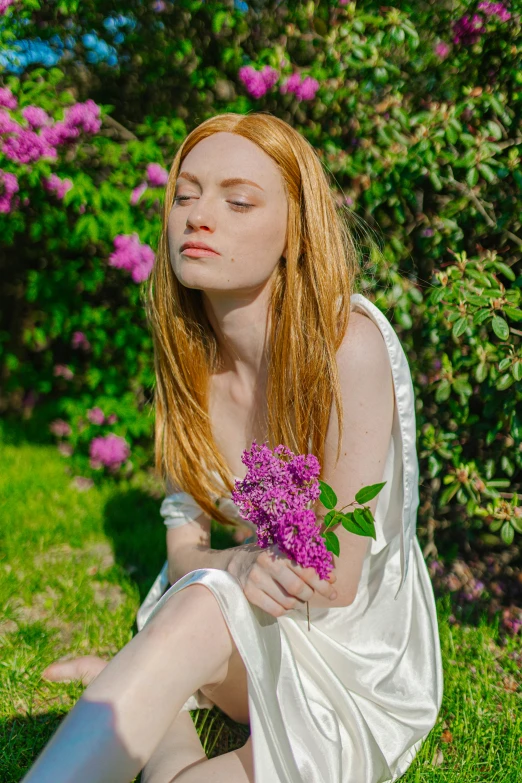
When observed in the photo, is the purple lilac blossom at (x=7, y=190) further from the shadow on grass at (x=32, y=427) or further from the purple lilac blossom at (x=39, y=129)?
the shadow on grass at (x=32, y=427)

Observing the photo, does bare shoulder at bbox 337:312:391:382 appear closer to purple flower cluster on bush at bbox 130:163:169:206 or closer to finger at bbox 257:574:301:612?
finger at bbox 257:574:301:612

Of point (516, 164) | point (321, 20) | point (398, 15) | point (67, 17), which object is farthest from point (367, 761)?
point (67, 17)

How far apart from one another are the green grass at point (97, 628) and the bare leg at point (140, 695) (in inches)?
26.6

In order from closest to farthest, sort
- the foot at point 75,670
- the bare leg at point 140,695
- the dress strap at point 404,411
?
the bare leg at point 140,695, the dress strap at point 404,411, the foot at point 75,670

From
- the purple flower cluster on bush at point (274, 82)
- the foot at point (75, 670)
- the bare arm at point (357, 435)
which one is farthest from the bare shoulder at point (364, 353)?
the purple flower cluster on bush at point (274, 82)

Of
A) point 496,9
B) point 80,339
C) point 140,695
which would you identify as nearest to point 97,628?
point 140,695

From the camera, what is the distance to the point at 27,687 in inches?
86.6

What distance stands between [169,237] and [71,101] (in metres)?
1.59

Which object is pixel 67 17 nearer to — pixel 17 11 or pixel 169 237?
pixel 17 11

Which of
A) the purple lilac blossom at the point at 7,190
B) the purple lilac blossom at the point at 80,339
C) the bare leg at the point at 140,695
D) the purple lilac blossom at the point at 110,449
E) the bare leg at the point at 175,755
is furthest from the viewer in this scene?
the purple lilac blossom at the point at 80,339

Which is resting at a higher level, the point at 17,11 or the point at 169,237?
the point at 17,11

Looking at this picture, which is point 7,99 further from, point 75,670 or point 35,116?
point 75,670

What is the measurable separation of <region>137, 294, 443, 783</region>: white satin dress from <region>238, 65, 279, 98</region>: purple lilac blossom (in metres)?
1.38

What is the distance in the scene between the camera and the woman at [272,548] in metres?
1.51
